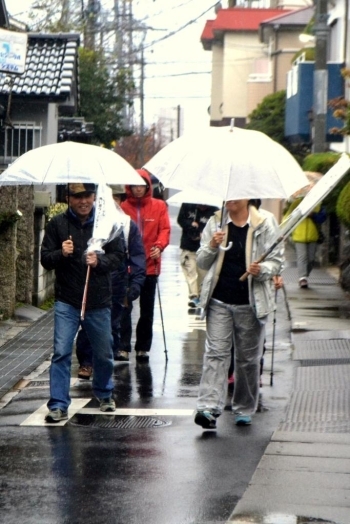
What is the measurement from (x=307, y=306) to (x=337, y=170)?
24.4 feet

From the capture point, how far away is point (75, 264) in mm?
8211

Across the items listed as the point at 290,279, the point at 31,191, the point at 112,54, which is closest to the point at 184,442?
the point at 31,191

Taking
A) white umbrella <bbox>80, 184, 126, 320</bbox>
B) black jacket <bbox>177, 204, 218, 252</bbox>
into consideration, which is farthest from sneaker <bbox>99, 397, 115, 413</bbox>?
black jacket <bbox>177, 204, 218, 252</bbox>

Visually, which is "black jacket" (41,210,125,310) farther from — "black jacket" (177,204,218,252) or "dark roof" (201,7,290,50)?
"dark roof" (201,7,290,50)

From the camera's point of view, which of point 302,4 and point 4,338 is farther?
point 302,4

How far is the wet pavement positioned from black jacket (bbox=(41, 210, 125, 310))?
0.91m

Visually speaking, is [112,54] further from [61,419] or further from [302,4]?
[61,419]

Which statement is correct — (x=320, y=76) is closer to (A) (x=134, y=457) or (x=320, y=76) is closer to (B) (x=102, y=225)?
(B) (x=102, y=225)

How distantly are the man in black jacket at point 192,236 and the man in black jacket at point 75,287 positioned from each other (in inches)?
247

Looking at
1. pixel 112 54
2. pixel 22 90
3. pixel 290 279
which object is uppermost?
pixel 112 54

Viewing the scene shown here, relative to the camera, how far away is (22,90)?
19.6m

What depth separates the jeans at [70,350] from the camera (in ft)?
26.4

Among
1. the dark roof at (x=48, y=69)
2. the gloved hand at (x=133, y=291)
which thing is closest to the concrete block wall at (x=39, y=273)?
the dark roof at (x=48, y=69)

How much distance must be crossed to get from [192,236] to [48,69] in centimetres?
693
